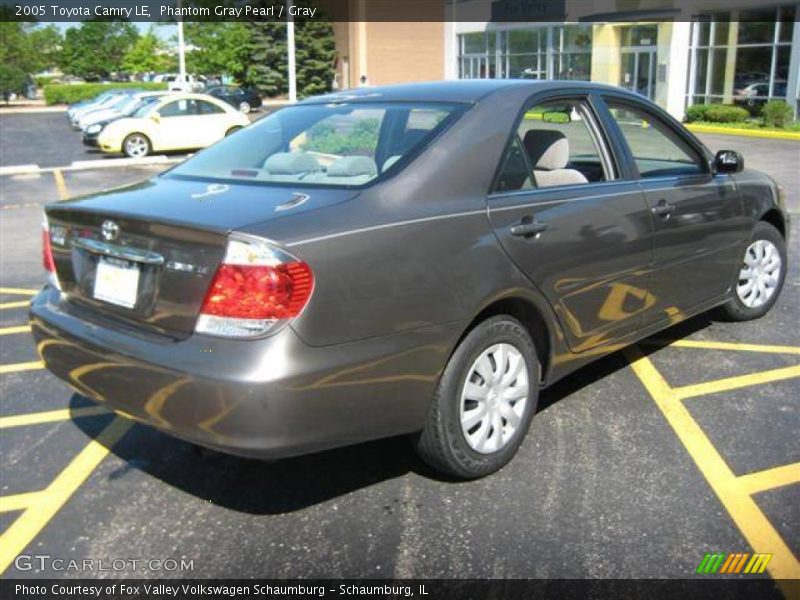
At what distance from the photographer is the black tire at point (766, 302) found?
17.6 ft

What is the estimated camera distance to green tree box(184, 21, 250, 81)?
5734cm

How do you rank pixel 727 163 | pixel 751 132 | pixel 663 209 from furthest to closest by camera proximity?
pixel 751 132 → pixel 727 163 → pixel 663 209

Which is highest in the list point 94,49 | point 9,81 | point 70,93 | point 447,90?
point 94,49

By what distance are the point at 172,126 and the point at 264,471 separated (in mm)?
18000

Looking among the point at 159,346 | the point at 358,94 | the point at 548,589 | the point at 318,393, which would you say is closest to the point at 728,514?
the point at 548,589

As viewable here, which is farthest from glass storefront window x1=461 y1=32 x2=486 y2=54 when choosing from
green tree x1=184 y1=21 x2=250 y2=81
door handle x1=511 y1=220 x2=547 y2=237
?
door handle x1=511 y1=220 x2=547 y2=237

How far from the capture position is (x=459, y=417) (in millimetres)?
3320

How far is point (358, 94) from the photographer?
4215 millimetres

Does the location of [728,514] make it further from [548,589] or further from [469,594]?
[469,594]

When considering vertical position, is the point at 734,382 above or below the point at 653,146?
below

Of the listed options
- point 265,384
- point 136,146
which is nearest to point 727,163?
point 265,384

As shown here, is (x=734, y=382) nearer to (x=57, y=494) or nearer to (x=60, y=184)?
(x=57, y=494)

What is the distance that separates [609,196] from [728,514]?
5.32ft

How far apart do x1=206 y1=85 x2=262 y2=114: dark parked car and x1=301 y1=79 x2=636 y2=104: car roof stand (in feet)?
124
